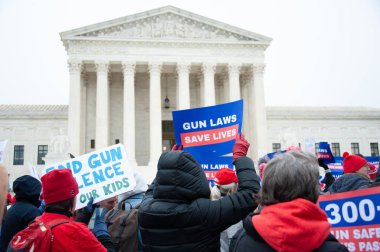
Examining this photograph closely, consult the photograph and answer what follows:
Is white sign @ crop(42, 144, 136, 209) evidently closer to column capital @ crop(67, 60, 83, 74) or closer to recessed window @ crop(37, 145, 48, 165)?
column capital @ crop(67, 60, 83, 74)

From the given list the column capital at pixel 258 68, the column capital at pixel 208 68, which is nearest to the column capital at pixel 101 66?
the column capital at pixel 208 68

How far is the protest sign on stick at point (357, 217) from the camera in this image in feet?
12.3

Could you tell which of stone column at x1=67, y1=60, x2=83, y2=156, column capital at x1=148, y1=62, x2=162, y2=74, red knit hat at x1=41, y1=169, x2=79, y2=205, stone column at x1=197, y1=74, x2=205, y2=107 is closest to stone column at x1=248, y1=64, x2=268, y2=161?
stone column at x1=197, y1=74, x2=205, y2=107

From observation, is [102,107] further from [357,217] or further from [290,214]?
[290,214]

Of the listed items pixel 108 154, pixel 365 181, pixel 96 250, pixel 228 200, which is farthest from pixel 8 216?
pixel 365 181

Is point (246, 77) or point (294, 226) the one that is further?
point (246, 77)

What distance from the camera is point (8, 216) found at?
4930 mm

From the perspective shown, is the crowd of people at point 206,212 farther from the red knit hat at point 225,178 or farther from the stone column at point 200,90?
the stone column at point 200,90

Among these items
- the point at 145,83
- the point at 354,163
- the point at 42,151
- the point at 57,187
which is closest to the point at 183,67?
the point at 145,83

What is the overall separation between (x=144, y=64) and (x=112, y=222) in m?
33.7

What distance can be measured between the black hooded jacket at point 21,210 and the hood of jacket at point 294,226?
368 centimetres

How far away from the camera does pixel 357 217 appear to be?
3.93m

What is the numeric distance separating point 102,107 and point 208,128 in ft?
98.3

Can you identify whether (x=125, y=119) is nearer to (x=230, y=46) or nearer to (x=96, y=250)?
(x=230, y=46)
